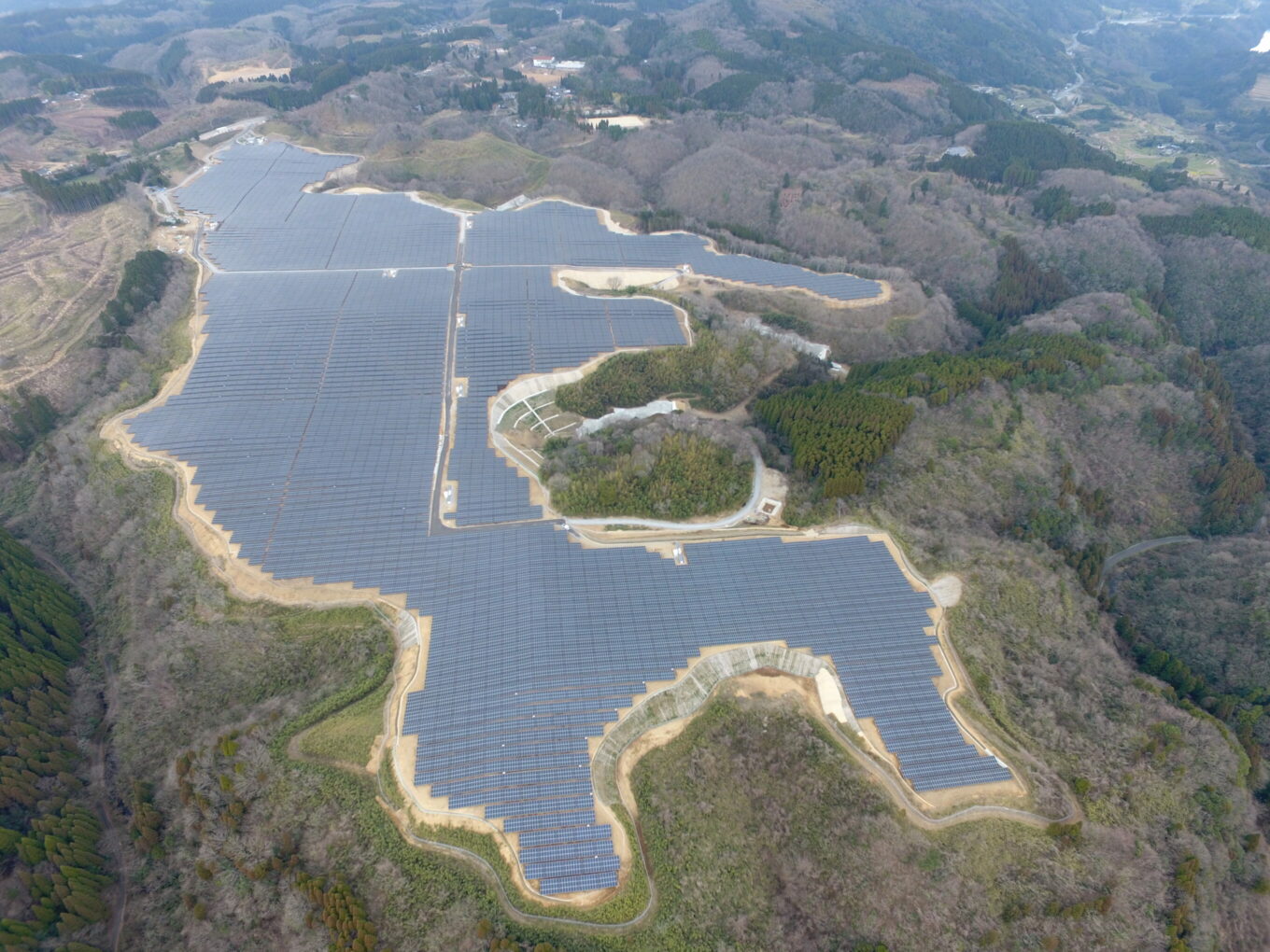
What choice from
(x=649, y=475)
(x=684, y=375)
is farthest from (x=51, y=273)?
(x=649, y=475)

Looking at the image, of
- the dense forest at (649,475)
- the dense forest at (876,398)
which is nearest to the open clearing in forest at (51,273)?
the dense forest at (649,475)

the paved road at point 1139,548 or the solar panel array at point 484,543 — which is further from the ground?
the solar panel array at point 484,543

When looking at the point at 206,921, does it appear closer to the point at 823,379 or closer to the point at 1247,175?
the point at 823,379

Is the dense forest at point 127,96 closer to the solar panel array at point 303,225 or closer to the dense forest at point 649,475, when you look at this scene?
the solar panel array at point 303,225

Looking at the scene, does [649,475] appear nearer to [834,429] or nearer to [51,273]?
[834,429]

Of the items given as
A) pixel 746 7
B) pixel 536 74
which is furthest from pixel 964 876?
pixel 746 7

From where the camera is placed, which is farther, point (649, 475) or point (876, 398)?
point (876, 398)
